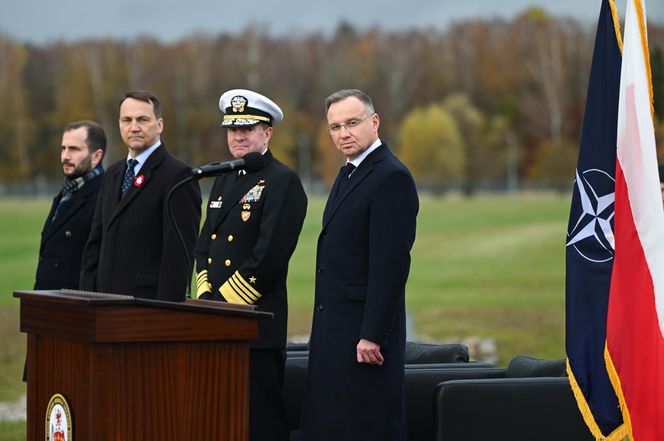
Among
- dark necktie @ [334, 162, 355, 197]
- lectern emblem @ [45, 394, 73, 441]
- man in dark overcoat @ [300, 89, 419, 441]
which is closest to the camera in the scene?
lectern emblem @ [45, 394, 73, 441]

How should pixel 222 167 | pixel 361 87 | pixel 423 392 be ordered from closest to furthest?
pixel 222 167, pixel 423 392, pixel 361 87

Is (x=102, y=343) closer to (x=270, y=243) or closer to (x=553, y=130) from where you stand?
(x=270, y=243)

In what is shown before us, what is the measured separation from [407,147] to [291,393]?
68832mm

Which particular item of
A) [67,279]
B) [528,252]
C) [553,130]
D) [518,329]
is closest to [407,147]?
[553,130]

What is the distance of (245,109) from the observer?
541 centimetres

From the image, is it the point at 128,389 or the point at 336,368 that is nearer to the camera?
the point at 128,389

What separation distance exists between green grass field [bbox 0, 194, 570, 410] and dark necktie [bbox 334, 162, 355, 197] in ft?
29.1

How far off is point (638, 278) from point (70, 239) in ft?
11.0

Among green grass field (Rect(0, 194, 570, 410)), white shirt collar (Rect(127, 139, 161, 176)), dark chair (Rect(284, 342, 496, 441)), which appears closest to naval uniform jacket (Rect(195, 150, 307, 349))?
white shirt collar (Rect(127, 139, 161, 176))

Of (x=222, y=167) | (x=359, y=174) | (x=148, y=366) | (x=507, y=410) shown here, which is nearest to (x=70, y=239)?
(x=359, y=174)

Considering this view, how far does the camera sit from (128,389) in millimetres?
3918

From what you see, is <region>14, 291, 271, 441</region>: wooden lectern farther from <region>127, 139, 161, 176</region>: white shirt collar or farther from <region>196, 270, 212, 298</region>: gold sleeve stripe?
<region>127, 139, 161, 176</region>: white shirt collar

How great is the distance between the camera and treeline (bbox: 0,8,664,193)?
74688mm

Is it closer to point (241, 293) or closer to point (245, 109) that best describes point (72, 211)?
point (245, 109)
